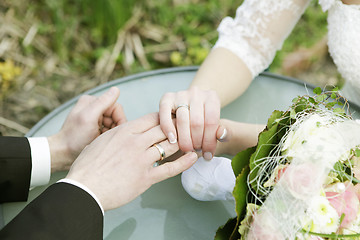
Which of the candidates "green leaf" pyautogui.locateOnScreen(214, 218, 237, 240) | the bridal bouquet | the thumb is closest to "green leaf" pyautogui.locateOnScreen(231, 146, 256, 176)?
the bridal bouquet

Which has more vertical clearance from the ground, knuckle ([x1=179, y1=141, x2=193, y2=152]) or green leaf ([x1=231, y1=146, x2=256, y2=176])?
green leaf ([x1=231, y1=146, x2=256, y2=176])

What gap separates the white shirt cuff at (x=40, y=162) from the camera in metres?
1.05

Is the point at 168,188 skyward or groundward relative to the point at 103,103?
groundward

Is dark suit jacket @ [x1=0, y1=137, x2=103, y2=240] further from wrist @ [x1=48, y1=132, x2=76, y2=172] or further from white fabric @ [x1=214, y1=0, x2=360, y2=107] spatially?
white fabric @ [x1=214, y1=0, x2=360, y2=107]

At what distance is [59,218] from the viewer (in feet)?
2.60

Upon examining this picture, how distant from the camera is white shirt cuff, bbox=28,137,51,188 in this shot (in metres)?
1.05

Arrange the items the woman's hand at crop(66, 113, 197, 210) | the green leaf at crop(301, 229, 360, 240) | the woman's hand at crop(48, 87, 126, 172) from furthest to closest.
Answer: the woman's hand at crop(48, 87, 126, 172) → the woman's hand at crop(66, 113, 197, 210) → the green leaf at crop(301, 229, 360, 240)

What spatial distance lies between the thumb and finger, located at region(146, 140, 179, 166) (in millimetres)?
248

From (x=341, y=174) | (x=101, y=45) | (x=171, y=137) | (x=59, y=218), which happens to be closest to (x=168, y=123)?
(x=171, y=137)

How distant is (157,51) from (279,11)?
1.32m

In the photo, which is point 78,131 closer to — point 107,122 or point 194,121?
point 107,122

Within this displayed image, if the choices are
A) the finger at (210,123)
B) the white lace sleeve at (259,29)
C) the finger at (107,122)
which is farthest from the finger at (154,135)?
the white lace sleeve at (259,29)

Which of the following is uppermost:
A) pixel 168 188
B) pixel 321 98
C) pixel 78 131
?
pixel 321 98

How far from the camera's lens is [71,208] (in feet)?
2.65
